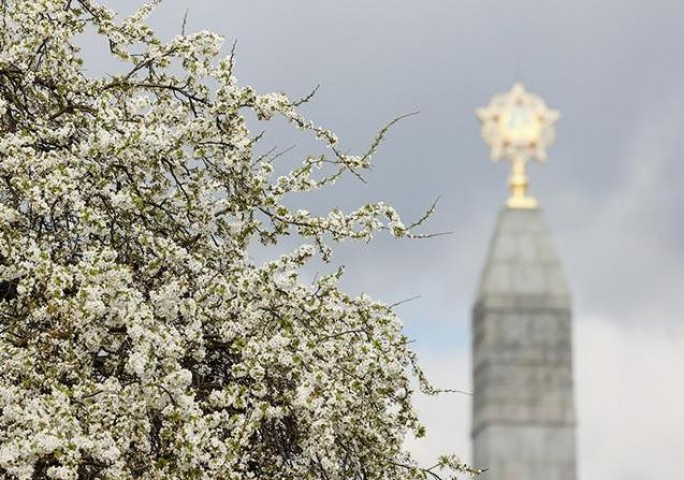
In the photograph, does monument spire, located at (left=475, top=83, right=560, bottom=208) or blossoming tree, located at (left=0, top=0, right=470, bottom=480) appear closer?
blossoming tree, located at (left=0, top=0, right=470, bottom=480)

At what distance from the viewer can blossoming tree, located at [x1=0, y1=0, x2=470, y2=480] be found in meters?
8.99

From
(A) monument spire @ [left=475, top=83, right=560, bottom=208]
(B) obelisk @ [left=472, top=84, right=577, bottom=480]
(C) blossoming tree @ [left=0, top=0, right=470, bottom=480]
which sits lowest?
(C) blossoming tree @ [left=0, top=0, right=470, bottom=480]

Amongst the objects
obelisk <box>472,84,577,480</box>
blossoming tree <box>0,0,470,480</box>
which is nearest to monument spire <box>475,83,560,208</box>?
obelisk <box>472,84,577,480</box>

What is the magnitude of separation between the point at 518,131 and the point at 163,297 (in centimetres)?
3363

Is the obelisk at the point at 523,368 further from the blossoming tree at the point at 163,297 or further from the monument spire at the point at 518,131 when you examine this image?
the blossoming tree at the point at 163,297

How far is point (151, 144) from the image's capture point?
10.0 metres

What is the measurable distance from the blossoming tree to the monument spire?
3158cm

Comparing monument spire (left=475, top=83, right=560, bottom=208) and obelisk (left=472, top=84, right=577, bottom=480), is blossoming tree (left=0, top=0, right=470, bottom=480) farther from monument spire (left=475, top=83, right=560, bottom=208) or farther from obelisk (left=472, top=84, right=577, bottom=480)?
monument spire (left=475, top=83, right=560, bottom=208)

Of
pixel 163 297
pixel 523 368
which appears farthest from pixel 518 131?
pixel 163 297

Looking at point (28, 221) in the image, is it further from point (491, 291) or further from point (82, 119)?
point (491, 291)

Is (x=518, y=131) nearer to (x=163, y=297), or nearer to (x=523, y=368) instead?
(x=523, y=368)

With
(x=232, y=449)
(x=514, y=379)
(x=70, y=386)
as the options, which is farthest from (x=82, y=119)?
(x=514, y=379)

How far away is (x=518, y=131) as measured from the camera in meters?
42.7

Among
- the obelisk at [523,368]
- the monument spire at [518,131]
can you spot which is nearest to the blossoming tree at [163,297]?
the obelisk at [523,368]
